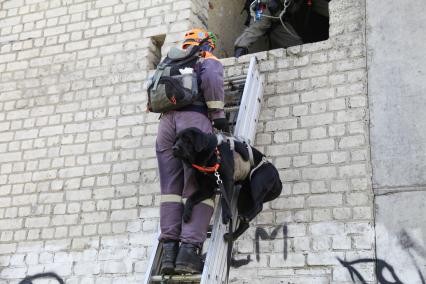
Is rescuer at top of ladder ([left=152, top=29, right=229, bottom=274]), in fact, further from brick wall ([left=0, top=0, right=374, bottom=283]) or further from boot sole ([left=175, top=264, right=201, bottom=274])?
brick wall ([left=0, top=0, right=374, bottom=283])

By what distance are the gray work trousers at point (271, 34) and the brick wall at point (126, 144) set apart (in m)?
0.51

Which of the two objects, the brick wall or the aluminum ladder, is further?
the brick wall

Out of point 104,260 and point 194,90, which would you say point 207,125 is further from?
point 104,260

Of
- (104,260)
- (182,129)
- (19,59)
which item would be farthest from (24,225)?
(182,129)

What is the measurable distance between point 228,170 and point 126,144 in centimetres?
215

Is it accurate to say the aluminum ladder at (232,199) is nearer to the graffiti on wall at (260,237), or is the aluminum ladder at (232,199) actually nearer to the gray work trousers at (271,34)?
the graffiti on wall at (260,237)

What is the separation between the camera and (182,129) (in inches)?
179

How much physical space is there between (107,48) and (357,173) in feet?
9.53

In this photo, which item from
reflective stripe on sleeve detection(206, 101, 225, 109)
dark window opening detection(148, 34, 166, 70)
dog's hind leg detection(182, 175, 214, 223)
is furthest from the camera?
dark window opening detection(148, 34, 166, 70)

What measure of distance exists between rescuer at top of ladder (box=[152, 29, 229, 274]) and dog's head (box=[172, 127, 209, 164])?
0.23 m

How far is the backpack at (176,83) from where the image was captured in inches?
179

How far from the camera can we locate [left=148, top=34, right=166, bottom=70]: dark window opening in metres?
6.49

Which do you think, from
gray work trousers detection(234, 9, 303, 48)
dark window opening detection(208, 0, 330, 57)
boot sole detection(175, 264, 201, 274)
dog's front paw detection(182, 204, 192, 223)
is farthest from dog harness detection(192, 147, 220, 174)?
dark window opening detection(208, 0, 330, 57)

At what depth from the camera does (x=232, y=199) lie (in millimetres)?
4480
